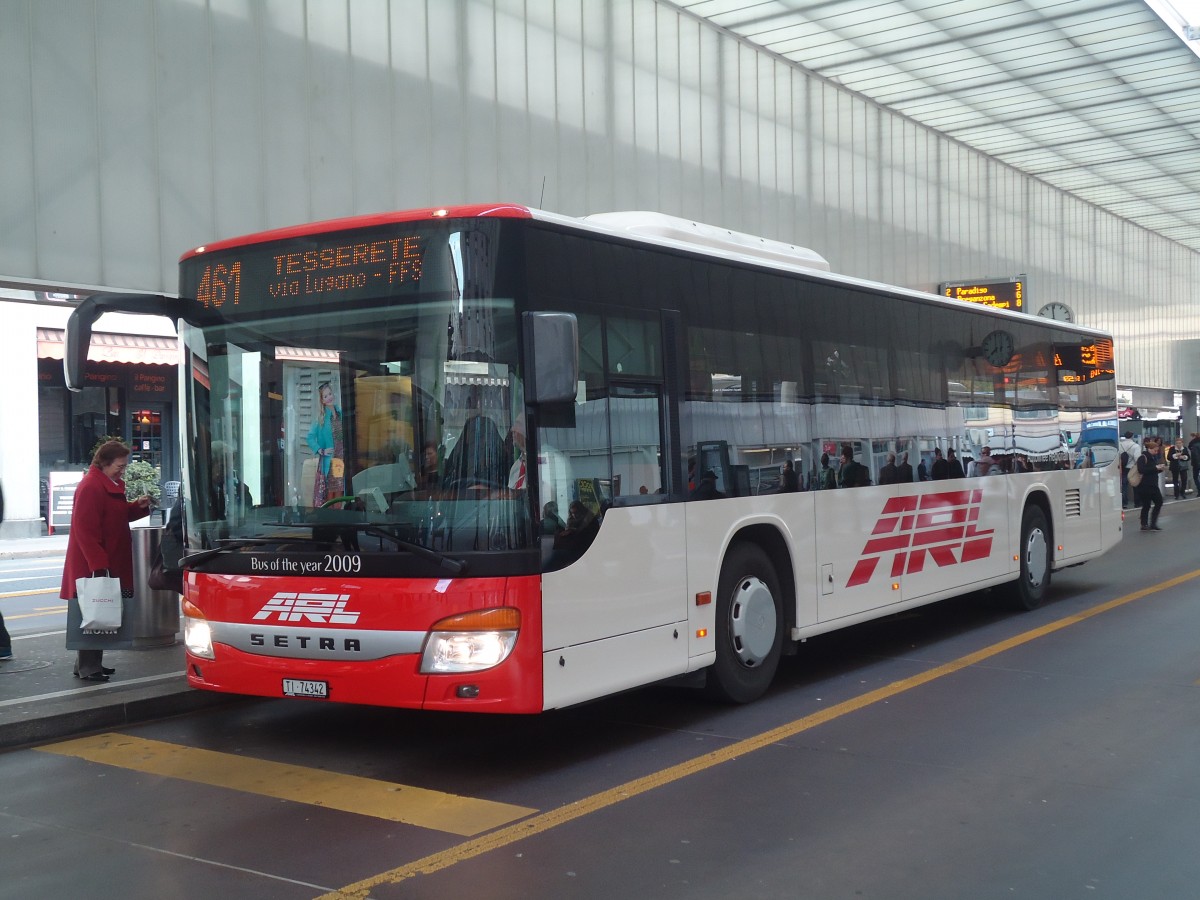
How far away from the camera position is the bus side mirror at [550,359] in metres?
6.21

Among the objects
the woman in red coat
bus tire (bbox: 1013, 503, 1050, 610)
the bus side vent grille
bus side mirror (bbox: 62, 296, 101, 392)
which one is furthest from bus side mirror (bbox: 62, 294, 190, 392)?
the bus side vent grille

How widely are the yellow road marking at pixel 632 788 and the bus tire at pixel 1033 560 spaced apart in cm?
210

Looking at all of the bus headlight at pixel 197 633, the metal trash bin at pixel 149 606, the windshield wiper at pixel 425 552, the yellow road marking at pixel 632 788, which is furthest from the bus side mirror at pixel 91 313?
the metal trash bin at pixel 149 606

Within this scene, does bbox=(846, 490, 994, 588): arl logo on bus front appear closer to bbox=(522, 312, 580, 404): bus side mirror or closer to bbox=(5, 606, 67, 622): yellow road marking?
bbox=(522, 312, 580, 404): bus side mirror

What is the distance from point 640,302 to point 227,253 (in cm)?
241

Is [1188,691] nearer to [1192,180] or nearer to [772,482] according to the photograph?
[772,482]

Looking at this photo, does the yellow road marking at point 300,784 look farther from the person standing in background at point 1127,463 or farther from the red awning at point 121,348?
the person standing in background at point 1127,463

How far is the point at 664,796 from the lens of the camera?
6.04 metres

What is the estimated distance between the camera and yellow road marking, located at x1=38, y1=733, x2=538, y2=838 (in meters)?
5.78

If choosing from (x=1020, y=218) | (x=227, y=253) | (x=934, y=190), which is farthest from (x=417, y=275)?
(x=1020, y=218)

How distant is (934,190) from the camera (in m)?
25.5

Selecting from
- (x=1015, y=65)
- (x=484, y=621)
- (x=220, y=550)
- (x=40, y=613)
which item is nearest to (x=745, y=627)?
(x=484, y=621)

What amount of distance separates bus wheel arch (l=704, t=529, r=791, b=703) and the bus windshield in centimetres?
209

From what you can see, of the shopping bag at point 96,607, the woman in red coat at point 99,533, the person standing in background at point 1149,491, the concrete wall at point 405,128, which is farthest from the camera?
the person standing in background at point 1149,491
